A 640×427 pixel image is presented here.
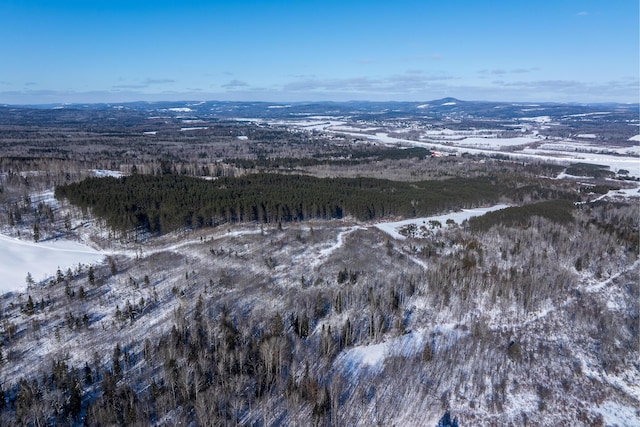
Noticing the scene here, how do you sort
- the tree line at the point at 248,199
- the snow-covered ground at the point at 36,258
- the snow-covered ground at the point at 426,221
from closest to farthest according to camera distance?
1. the snow-covered ground at the point at 36,258
2. the tree line at the point at 248,199
3. the snow-covered ground at the point at 426,221

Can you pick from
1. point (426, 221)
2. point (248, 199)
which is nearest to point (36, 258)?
point (248, 199)

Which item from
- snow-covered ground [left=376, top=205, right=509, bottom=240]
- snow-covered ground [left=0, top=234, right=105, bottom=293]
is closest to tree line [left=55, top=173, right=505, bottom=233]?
snow-covered ground [left=376, top=205, right=509, bottom=240]

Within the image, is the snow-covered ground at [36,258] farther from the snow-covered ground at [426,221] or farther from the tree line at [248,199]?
the snow-covered ground at [426,221]

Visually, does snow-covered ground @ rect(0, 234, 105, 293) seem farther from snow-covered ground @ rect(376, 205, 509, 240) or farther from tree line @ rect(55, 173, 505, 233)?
snow-covered ground @ rect(376, 205, 509, 240)

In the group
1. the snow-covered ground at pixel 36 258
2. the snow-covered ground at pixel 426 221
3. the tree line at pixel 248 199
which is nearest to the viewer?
the snow-covered ground at pixel 36 258

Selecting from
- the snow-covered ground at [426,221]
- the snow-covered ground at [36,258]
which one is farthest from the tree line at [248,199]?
Answer: the snow-covered ground at [36,258]

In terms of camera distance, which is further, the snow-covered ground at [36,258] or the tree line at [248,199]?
the tree line at [248,199]

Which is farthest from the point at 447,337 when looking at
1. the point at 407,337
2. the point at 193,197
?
the point at 193,197

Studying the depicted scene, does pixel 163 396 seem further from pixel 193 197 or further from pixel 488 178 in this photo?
pixel 488 178
